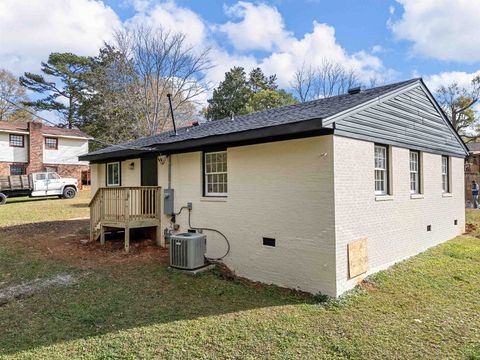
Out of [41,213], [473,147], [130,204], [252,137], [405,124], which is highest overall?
[473,147]

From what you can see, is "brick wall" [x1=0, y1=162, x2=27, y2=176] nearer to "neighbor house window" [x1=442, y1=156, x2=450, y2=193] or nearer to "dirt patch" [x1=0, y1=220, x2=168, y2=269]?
"dirt patch" [x1=0, y1=220, x2=168, y2=269]

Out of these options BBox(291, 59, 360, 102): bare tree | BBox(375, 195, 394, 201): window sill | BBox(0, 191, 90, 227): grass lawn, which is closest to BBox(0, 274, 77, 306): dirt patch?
BBox(375, 195, 394, 201): window sill

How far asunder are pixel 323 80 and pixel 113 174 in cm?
2595

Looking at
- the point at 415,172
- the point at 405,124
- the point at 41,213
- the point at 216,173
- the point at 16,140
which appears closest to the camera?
the point at 216,173

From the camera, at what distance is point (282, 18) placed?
18.2m

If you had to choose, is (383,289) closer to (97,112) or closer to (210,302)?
(210,302)

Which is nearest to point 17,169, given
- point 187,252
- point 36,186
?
point 36,186

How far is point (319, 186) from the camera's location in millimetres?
6480

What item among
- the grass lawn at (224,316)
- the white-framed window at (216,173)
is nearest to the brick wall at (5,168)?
the grass lawn at (224,316)

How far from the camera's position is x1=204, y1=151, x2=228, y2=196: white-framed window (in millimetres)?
8484

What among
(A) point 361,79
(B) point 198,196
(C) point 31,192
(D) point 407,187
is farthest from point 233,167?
(A) point 361,79

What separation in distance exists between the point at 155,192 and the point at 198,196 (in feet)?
5.82

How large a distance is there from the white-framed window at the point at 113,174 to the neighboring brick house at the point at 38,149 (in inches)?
639

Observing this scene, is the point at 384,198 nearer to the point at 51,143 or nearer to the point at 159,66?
the point at 159,66
